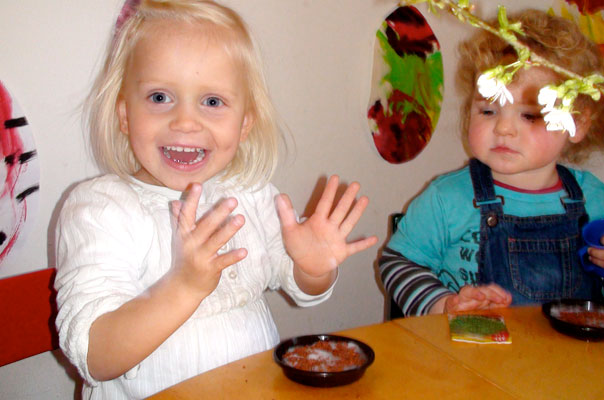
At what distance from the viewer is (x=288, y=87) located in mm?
1515

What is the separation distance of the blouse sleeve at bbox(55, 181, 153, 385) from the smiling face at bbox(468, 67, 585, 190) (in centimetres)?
82

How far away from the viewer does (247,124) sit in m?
1.11

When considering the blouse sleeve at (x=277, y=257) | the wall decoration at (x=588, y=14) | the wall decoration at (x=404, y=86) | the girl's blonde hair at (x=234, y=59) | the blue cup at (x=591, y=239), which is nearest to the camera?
the girl's blonde hair at (x=234, y=59)

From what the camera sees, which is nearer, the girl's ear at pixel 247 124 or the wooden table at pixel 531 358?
the wooden table at pixel 531 358

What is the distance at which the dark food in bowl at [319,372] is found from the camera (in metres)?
0.62

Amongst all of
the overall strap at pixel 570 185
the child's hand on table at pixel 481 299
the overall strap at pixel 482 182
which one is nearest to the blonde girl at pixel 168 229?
the child's hand on table at pixel 481 299

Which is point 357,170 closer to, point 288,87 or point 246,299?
point 288,87

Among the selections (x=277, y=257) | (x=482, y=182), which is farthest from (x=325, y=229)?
(x=482, y=182)

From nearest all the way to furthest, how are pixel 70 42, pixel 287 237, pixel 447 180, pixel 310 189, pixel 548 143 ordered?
pixel 287 237, pixel 70 42, pixel 548 143, pixel 447 180, pixel 310 189

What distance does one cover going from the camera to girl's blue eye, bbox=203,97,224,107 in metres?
0.95

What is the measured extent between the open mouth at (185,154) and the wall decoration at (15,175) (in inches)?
14.9

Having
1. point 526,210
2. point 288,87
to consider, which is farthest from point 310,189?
point 526,210

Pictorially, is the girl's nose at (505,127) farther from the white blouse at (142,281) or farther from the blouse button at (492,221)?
the white blouse at (142,281)

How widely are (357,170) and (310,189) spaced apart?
0.20 m
